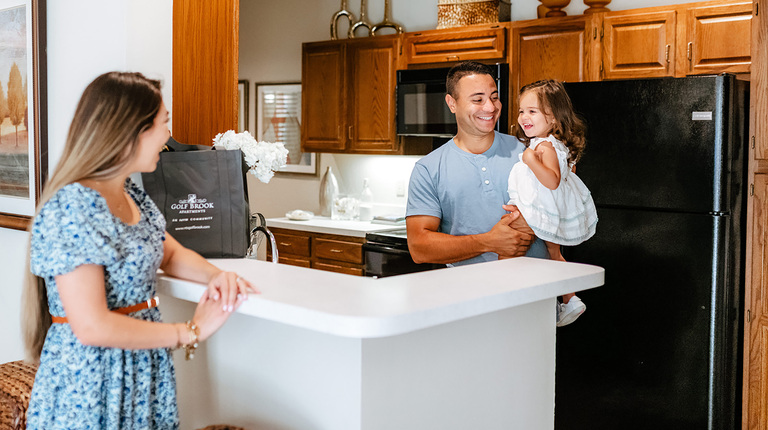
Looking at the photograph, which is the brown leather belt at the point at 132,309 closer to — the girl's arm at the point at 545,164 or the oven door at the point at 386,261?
the girl's arm at the point at 545,164

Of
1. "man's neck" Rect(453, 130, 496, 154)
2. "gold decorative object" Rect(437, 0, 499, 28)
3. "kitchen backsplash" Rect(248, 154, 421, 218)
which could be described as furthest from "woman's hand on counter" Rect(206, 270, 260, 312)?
"kitchen backsplash" Rect(248, 154, 421, 218)

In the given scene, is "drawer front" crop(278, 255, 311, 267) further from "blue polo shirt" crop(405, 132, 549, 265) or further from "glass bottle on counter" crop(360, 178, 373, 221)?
"blue polo shirt" crop(405, 132, 549, 265)

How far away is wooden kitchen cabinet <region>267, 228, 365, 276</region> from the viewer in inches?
184

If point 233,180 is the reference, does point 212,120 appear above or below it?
above

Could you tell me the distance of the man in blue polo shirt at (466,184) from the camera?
8.27 ft

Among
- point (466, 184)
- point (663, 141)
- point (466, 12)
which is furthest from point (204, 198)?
point (466, 12)

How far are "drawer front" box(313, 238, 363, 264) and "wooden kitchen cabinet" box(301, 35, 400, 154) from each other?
0.62 meters

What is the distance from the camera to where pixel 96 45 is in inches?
95.7

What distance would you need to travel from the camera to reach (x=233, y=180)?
209 centimetres

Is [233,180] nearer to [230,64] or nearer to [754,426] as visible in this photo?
[230,64]

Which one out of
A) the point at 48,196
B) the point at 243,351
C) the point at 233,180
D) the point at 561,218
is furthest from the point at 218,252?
the point at 561,218

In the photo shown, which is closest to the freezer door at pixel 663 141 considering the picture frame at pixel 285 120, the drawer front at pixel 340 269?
the drawer front at pixel 340 269

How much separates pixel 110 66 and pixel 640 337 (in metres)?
2.34

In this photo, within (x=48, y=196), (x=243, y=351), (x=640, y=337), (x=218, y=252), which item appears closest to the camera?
(x=48, y=196)
